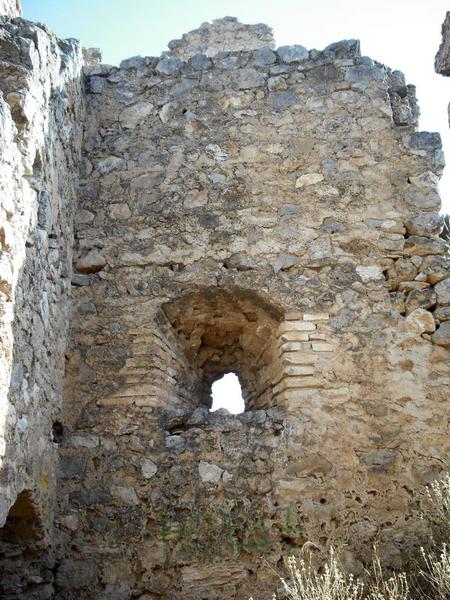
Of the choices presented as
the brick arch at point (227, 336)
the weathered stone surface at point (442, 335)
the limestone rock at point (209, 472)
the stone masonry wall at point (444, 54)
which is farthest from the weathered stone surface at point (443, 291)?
the limestone rock at point (209, 472)

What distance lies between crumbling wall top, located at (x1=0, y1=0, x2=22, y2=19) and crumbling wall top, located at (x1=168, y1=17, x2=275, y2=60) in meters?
3.98

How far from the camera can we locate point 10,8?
5.06 metres

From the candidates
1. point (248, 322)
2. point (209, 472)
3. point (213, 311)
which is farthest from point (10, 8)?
point (209, 472)

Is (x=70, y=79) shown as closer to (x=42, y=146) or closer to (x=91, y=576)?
(x=42, y=146)

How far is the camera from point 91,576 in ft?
13.5

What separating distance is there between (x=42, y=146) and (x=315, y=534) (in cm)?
307

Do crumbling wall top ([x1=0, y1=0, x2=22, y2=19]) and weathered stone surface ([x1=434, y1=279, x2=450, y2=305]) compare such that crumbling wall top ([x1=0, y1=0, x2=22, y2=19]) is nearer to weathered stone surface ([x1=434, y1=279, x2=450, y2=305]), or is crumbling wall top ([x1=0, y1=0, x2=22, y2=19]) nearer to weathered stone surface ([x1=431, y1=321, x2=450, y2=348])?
weathered stone surface ([x1=434, y1=279, x2=450, y2=305])

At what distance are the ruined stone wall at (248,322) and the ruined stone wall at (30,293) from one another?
247 millimetres

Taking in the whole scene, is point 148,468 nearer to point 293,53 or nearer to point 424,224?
point 424,224

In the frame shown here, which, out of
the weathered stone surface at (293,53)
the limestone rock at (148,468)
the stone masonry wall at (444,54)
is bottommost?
the limestone rock at (148,468)

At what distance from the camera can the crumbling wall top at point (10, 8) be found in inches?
190

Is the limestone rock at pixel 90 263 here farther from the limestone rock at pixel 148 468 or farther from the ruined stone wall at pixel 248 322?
the limestone rock at pixel 148 468

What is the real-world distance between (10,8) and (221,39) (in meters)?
4.60

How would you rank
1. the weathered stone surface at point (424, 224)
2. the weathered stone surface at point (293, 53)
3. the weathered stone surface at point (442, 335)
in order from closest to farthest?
the weathered stone surface at point (442, 335), the weathered stone surface at point (424, 224), the weathered stone surface at point (293, 53)
